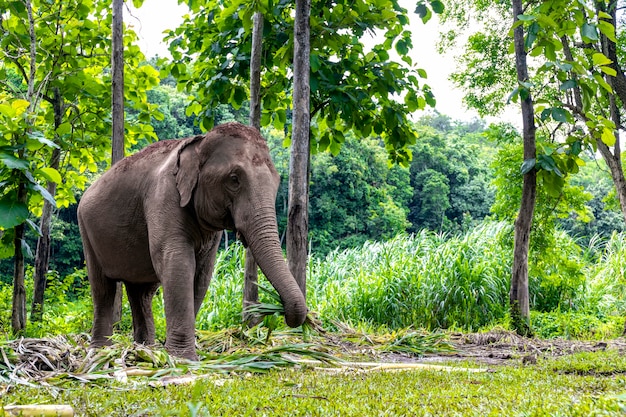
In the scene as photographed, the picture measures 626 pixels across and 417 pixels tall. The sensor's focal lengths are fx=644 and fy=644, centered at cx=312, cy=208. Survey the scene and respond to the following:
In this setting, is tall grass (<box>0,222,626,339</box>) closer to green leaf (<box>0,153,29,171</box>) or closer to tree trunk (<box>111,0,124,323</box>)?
tree trunk (<box>111,0,124,323</box>)

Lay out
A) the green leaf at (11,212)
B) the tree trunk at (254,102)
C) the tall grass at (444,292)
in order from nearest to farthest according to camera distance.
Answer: the green leaf at (11,212) → the tree trunk at (254,102) → the tall grass at (444,292)

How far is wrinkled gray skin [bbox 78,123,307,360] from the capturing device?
15.9 feet

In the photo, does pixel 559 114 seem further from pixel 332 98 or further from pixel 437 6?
pixel 332 98

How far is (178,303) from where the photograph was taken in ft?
16.2

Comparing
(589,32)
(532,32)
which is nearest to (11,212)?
(532,32)

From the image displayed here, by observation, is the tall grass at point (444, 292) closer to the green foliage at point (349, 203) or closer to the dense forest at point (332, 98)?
the dense forest at point (332, 98)

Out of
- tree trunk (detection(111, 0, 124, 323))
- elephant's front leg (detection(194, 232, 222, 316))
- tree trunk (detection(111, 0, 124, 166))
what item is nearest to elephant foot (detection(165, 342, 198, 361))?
elephant's front leg (detection(194, 232, 222, 316))

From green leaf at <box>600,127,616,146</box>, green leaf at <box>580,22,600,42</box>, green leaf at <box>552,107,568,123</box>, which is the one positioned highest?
green leaf at <box>580,22,600,42</box>

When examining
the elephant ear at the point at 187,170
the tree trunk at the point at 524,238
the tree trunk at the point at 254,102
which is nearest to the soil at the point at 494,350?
the tree trunk at the point at 524,238

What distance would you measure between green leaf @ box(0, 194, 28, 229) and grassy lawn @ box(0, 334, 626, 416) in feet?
5.74

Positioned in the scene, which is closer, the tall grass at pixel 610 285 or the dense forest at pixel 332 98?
the dense forest at pixel 332 98

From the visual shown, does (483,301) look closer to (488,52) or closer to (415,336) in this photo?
(415,336)

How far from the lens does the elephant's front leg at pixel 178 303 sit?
16.0 ft

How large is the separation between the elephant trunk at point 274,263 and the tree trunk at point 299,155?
4.71ft
